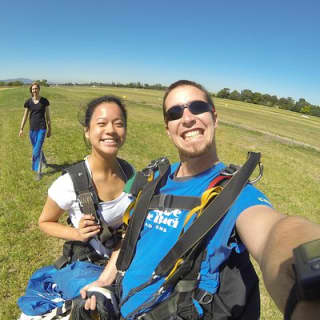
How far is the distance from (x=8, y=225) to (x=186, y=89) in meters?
4.95

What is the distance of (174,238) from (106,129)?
141 cm

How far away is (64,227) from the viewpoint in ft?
8.27

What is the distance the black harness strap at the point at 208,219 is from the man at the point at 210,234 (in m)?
0.09

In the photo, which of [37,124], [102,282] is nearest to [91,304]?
[102,282]

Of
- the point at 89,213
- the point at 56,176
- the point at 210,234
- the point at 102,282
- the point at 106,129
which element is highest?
the point at 106,129

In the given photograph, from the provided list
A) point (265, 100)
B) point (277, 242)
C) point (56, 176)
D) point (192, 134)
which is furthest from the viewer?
point (265, 100)

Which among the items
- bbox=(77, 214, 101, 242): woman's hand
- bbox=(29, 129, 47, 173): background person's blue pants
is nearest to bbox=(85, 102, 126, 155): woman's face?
bbox=(77, 214, 101, 242): woman's hand

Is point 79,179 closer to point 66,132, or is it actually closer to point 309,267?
point 309,267

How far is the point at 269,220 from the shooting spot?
58.9 inches

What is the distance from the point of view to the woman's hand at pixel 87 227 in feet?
7.66

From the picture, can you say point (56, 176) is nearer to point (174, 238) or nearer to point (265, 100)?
point (174, 238)

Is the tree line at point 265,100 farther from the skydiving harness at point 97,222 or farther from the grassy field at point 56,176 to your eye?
the skydiving harness at point 97,222

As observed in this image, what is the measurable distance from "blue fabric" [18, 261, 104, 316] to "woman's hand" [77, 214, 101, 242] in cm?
40

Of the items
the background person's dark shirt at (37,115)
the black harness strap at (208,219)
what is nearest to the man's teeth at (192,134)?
the black harness strap at (208,219)
